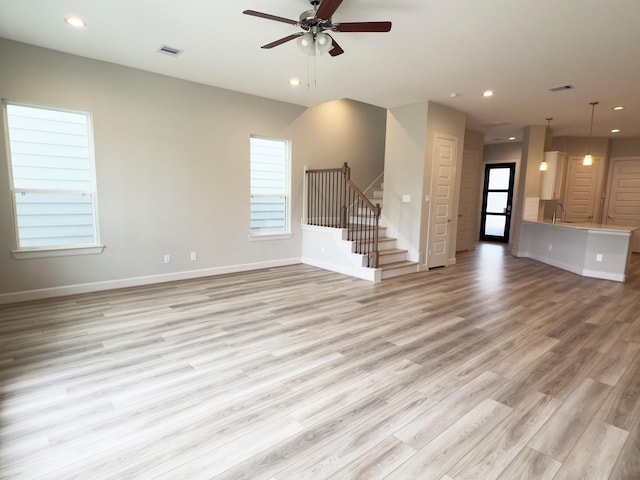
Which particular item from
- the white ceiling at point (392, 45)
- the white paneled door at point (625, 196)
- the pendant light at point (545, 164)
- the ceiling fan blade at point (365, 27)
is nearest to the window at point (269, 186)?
the white ceiling at point (392, 45)

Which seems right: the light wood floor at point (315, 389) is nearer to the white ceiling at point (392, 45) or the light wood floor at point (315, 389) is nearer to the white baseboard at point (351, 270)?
the white baseboard at point (351, 270)

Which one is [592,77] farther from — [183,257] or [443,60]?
[183,257]

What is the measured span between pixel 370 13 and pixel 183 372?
3397 mm

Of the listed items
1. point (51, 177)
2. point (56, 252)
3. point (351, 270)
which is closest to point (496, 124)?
point (351, 270)

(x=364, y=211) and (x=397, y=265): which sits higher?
(x=364, y=211)

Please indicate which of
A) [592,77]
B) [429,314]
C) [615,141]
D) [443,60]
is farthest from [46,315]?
[615,141]

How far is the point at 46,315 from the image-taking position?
11.7 feet

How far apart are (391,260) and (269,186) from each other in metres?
2.54

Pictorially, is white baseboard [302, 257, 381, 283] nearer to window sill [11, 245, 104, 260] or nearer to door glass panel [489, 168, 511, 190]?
window sill [11, 245, 104, 260]

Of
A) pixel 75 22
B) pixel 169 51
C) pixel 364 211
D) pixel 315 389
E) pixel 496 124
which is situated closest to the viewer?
pixel 315 389

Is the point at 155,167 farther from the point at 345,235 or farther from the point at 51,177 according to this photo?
the point at 345,235

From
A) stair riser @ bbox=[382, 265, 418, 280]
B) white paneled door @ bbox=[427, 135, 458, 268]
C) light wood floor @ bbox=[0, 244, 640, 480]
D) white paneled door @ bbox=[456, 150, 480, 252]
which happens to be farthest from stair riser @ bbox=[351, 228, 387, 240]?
white paneled door @ bbox=[456, 150, 480, 252]

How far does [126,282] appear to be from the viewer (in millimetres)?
4648

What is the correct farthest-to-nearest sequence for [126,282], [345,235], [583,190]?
[583,190] < [345,235] < [126,282]
